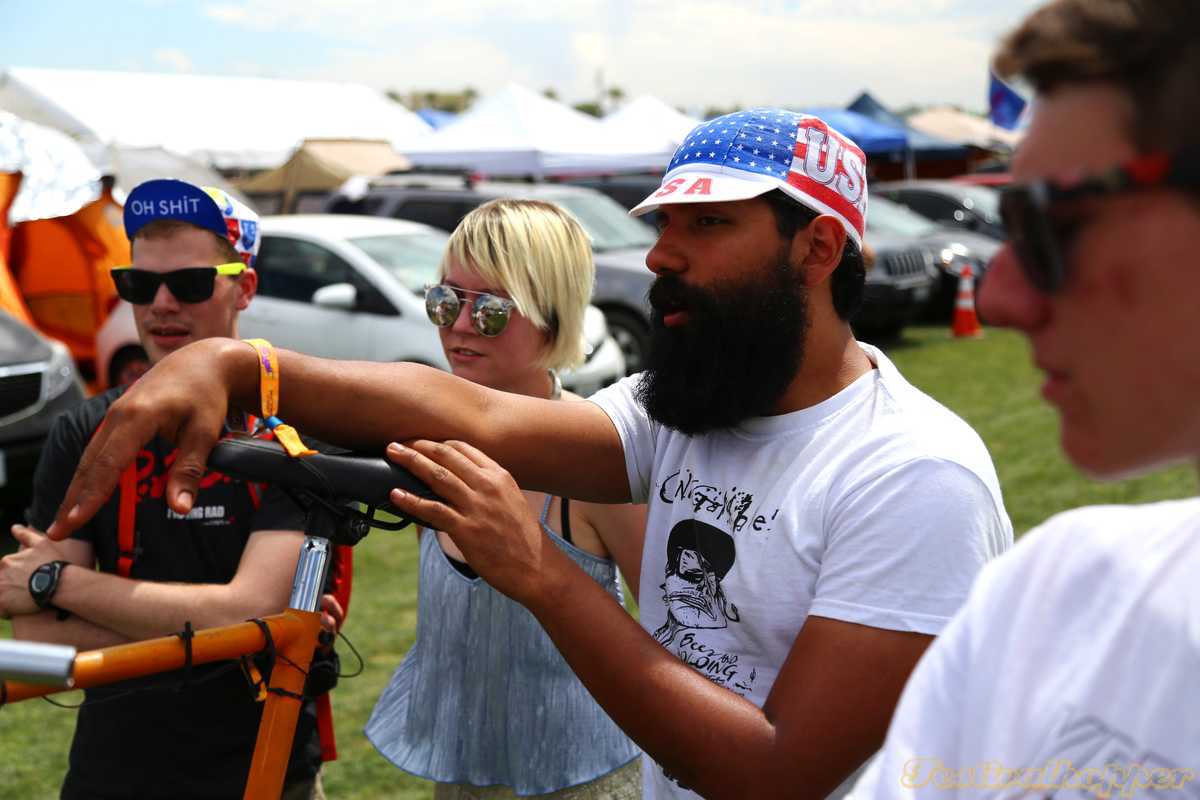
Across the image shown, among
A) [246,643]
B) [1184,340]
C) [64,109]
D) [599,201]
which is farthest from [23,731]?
[64,109]

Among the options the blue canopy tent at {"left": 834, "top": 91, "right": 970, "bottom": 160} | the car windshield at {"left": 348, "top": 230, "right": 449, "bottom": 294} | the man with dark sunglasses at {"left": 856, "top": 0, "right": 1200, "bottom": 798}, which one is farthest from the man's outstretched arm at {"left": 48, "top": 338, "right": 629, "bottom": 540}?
the blue canopy tent at {"left": 834, "top": 91, "right": 970, "bottom": 160}

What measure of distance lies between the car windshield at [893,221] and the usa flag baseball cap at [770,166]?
1358 cm

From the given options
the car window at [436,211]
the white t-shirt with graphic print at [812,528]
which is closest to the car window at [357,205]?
the car window at [436,211]

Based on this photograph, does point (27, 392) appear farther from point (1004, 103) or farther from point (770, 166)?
point (1004, 103)

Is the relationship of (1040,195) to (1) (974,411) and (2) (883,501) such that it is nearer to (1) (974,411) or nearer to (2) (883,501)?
(2) (883,501)

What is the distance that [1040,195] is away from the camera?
3.24 ft

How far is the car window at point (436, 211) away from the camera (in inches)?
471

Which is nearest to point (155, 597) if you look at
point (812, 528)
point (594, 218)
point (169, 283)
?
point (169, 283)

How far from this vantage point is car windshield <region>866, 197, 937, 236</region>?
50.7ft

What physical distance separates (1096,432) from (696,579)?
997 mm

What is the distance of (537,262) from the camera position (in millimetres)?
3111

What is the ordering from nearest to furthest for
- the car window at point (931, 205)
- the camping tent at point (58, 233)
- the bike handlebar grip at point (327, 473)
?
the bike handlebar grip at point (327, 473) → the camping tent at point (58, 233) → the car window at point (931, 205)

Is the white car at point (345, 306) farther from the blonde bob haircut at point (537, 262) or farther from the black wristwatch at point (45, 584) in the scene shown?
the black wristwatch at point (45, 584)

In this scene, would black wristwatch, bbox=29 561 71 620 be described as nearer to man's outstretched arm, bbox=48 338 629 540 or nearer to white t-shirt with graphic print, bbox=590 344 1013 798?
man's outstretched arm, bbox=48 338 629 540
